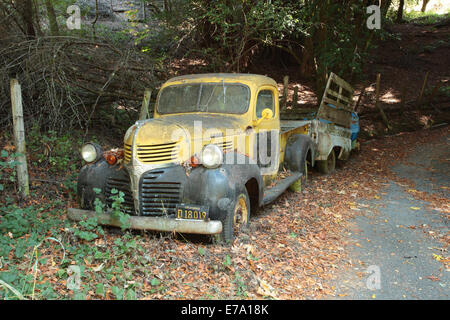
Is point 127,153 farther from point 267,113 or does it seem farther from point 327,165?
point 327,165

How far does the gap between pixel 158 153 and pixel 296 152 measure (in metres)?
3.27

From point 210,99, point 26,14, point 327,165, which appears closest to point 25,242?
point 210,99

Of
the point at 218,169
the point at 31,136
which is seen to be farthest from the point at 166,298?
the point at 31,136

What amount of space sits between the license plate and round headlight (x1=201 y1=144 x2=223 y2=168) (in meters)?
0.52

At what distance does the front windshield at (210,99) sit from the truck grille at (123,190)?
162 cm

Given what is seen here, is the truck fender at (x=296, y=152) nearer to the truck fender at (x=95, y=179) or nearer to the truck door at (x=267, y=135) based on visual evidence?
the truck door at (x=267, y=135)

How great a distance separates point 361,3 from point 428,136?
17.1ft

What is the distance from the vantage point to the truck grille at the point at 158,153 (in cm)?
462

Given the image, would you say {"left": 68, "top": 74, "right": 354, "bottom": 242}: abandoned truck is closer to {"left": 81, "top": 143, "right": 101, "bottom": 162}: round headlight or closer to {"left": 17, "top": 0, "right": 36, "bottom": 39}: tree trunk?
{"left": 81, "top": 143, "right": 101, "bottom": 162}: round headlight

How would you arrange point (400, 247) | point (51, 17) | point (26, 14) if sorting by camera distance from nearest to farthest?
point (400, 247), point (26, 14), point (51, 17)

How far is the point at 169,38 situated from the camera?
12531 millimetres

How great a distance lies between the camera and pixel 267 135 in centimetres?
614

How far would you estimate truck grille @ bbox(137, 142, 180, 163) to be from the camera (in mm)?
4617

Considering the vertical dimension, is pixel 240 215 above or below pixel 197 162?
below
